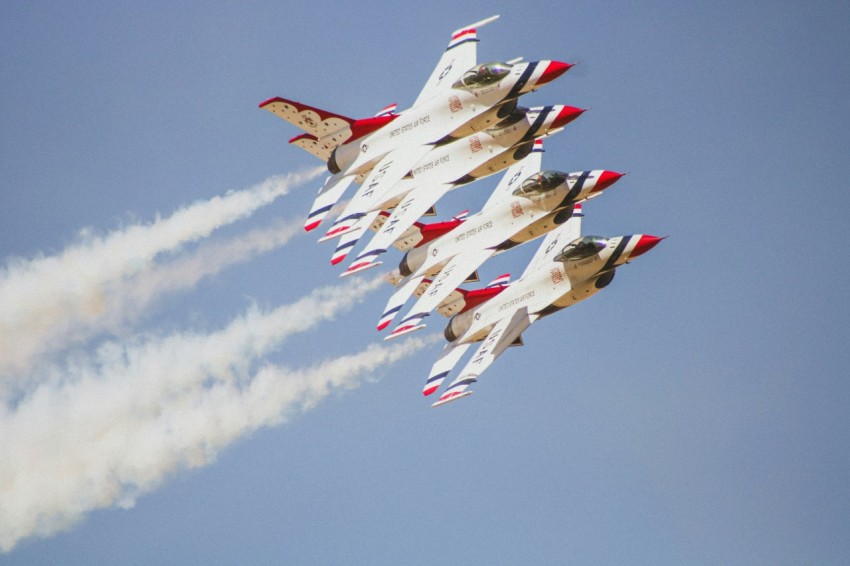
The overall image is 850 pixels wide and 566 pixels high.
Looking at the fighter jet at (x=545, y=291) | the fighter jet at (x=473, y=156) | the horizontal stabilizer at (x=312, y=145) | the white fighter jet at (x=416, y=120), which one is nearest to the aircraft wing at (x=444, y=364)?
the fighter jet at (x=545, y=291)

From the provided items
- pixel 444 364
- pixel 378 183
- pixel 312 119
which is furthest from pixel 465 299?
pixel 312 119

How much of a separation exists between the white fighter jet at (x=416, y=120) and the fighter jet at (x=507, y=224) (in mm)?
3569

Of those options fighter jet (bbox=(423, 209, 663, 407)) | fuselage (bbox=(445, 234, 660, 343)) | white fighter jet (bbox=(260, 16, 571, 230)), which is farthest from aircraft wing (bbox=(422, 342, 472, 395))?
white fighter jet (bbox=(260, 16, 571, 230))

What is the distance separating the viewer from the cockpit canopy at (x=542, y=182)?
210 feet

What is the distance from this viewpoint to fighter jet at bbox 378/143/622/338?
210 ft

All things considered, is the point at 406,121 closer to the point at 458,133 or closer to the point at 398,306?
the point at 458,133

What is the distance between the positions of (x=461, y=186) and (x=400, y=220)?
412cm

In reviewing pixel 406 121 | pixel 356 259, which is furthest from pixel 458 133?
pixel 356 259

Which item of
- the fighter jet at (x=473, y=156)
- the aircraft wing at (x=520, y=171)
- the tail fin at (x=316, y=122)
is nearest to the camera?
the fighter jet at (x=473, y=156)

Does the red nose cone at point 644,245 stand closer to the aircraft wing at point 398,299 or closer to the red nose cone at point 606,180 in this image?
the red nose cone at point 606,180

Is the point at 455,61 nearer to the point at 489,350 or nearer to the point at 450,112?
the point at 450,112

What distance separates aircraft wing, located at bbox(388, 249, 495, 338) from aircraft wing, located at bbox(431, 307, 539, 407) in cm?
284

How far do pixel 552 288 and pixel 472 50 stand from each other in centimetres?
1165

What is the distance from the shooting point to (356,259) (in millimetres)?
61938
